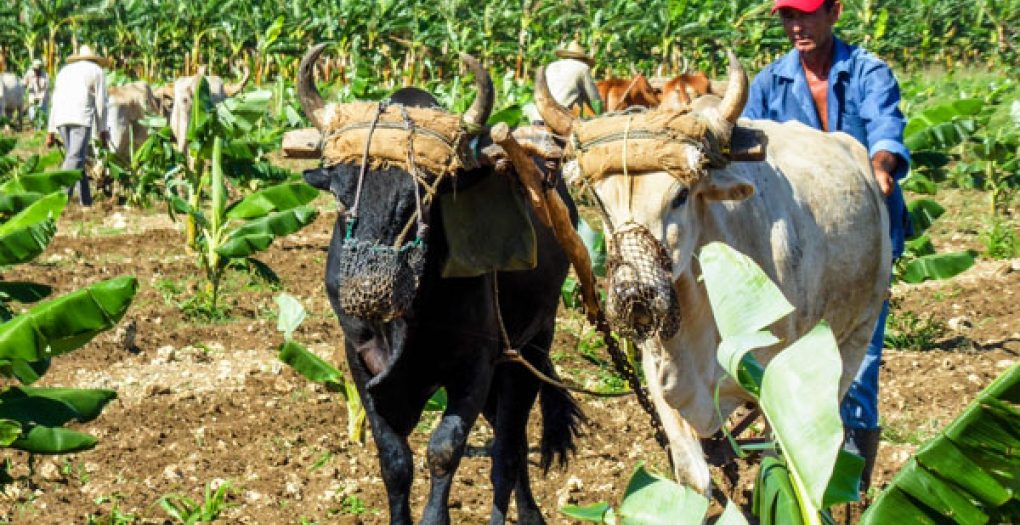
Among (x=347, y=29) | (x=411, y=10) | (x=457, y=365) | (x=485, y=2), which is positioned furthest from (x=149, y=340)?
(x=485, y=2)

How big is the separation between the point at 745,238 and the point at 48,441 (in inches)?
97.7

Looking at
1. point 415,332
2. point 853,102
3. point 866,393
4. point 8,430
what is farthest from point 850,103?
point 8,430

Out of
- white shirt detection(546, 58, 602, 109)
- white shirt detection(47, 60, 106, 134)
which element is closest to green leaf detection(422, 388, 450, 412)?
white shirt detection(546, 58, 602, 109)

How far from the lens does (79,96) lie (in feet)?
49.5

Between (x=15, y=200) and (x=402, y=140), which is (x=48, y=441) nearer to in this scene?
(x=402, y=140)

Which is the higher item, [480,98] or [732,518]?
[480,98]

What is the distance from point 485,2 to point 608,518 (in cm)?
3314

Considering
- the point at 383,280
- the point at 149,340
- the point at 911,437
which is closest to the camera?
the point at 383,280

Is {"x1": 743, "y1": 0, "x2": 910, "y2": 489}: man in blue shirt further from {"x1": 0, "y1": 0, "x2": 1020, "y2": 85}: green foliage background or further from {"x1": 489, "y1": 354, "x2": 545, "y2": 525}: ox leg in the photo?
{"x1": 0, "y1": 0, "x2": 1020, "y2": 85}: green foliage background

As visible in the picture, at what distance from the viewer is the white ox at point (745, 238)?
469cm

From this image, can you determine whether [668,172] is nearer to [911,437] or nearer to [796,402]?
[796,402]

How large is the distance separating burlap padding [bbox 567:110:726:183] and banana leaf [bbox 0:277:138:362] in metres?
1.60

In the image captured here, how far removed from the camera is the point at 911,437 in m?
7.60

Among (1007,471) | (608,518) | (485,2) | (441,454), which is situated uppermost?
(1007,471)
